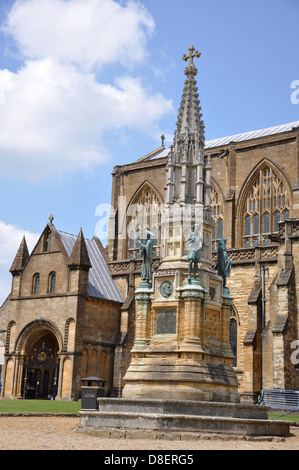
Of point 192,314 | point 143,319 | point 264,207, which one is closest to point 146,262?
point 143,319

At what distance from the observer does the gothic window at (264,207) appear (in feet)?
146

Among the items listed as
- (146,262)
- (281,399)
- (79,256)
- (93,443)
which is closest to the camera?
(93,443)

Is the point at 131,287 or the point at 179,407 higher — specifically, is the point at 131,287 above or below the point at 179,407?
above

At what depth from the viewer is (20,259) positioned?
150ft

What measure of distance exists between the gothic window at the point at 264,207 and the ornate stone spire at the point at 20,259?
15631mm

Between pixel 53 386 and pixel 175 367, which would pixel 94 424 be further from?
pixel 53 386

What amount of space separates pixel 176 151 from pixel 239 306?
22.0 metres

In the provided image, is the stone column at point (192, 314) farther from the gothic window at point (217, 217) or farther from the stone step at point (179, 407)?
the gothic window at point (217, 217)

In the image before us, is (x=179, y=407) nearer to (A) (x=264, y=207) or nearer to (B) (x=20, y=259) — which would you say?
(A) (x=264, y=207)

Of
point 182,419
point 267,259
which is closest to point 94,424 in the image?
point 182,419

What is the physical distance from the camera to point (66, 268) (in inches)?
1702

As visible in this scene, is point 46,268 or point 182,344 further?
point 46,268

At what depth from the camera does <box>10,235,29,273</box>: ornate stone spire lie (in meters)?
45.7

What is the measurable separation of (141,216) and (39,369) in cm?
1465
